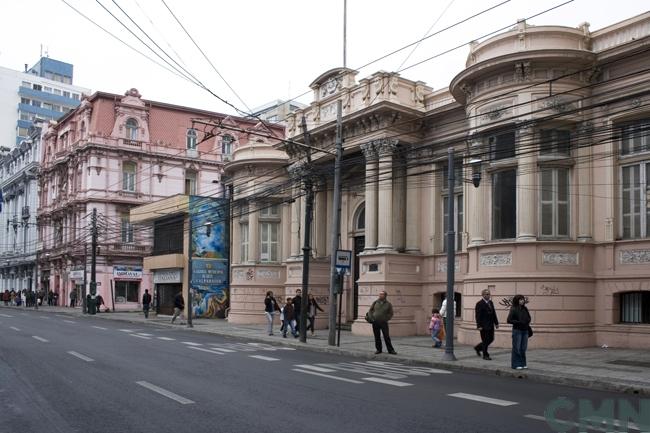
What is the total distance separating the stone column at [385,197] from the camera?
974 inches

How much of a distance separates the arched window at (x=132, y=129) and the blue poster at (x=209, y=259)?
17430 mm

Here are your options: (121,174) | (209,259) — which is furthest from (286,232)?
(121,174)

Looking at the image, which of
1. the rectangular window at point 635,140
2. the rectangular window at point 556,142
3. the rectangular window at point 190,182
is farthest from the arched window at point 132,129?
the rectangular window at point 635,140

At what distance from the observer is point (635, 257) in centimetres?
1869

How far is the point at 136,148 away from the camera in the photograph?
52.2m

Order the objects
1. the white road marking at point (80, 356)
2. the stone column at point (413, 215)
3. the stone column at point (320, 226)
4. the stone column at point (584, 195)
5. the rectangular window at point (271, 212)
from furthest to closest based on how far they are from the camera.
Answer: the rectangular window at point (271, 212), the stone column at point (320, 226), the stone column at point (413, 215), the stone column at point (584, 195), the white road marking at point (80, 356)

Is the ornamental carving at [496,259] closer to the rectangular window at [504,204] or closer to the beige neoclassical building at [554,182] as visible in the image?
the beige neoclassical building at [554,182]

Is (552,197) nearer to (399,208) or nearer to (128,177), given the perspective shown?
(399,208)

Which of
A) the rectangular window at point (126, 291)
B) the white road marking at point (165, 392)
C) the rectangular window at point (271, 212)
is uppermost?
the rectangular window at point (271, 212)

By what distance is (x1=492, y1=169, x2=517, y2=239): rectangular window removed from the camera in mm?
20008

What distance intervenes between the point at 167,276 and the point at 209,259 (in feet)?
15.3

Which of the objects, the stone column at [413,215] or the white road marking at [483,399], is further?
the stone column at [413,215]

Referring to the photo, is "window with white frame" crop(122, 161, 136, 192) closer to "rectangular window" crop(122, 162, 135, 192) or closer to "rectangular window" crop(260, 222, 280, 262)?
"rectangular window" crop(122, 162, 135, 192)

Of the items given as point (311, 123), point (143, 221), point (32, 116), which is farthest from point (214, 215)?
point (32, 116)
